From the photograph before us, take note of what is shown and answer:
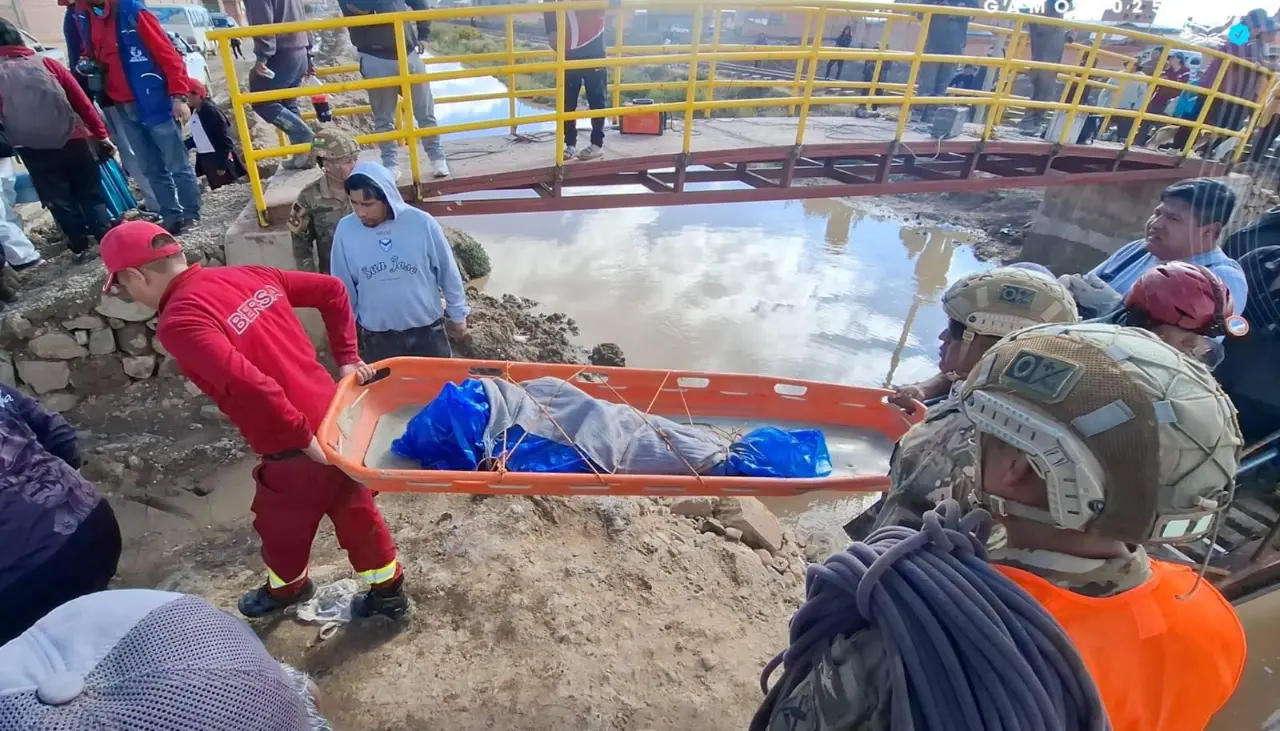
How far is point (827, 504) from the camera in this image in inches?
214

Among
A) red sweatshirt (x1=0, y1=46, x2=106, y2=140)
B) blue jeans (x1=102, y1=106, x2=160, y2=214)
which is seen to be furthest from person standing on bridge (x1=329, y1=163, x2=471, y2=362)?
red sweatshirt (x1=0, y1=46, x2=106, y2=140)

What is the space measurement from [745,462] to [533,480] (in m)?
1.03

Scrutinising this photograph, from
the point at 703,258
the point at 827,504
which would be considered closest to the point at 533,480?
the point at 827,504

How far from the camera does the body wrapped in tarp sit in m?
3.07

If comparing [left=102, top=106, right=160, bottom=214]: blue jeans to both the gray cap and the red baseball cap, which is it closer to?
the red baseball cap

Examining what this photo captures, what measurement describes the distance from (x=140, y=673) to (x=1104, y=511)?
140cm

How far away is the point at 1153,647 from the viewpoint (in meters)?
1.10

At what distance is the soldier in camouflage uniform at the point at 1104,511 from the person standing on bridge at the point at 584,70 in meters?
5.10

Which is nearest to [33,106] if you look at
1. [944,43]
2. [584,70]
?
[584,70]

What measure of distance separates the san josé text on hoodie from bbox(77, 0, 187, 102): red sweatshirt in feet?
7.38

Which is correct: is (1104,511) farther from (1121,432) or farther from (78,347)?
(78,347)

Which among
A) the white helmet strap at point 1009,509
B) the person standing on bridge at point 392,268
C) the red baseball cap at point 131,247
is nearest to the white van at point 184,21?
the person standing on bridge at point 392,268

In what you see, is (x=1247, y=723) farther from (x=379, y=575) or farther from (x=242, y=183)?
(x=242, y=183)

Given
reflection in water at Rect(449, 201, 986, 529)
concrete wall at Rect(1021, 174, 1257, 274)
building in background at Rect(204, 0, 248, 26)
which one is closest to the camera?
reflection in water at Rect(449, 201, 986, 529)
